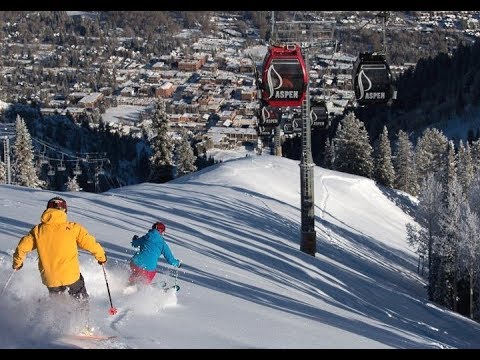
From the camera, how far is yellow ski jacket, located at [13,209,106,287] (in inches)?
297

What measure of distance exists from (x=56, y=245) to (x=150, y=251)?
2.38 meters

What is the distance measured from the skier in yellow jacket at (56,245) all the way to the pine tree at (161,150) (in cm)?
3478

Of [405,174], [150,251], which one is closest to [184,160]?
[405,174]

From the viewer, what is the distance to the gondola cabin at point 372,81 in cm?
1642

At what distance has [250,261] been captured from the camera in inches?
635

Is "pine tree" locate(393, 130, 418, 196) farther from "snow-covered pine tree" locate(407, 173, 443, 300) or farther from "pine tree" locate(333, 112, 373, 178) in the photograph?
"snow-covered pine tree" locate(407, 173, 443, 300)

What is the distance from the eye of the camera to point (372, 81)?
1648 centimetres

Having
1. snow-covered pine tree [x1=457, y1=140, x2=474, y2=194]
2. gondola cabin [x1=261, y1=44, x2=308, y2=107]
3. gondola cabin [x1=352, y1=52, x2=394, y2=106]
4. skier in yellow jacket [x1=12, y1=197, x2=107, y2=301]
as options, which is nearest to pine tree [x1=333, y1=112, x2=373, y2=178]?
snow-covered pine tree [x1=457, y1=140, x2=474, y2=194]

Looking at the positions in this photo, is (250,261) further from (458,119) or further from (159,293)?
(458,119)

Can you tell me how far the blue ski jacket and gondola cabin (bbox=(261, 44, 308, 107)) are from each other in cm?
628

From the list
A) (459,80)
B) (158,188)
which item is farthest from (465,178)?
(459,80)

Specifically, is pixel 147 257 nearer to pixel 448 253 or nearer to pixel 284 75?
pixel 284 75

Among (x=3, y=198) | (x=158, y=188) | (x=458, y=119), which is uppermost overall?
(x=3, y=198)
